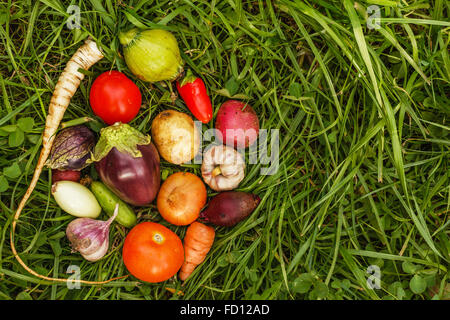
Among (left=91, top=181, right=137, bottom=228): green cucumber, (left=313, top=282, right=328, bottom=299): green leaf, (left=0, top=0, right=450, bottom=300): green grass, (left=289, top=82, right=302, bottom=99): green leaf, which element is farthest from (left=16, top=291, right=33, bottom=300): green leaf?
(left=289, top=82, right=302, bottom=99): green leaf

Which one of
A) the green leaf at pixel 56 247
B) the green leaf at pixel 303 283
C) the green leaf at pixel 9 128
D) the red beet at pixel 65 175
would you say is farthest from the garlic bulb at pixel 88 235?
the green leaf at pixel 303 283

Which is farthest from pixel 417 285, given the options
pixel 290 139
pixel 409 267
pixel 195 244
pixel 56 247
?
pixel 56 247

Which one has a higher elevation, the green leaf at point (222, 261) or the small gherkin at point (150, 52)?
the small gherkin at point (150, 52)

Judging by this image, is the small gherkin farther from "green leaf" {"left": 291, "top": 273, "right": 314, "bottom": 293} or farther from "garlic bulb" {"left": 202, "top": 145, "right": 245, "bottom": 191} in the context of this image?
"green leaf" {"left": 291, "top": 273, "right": 314, "bottom": 293}

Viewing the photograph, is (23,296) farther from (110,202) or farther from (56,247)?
(110,202)

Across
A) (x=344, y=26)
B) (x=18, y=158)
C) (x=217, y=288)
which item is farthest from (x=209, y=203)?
(x=344, y=26)

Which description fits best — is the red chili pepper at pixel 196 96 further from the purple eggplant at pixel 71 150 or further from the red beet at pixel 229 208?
the purple eggplant at pixel 71 150
